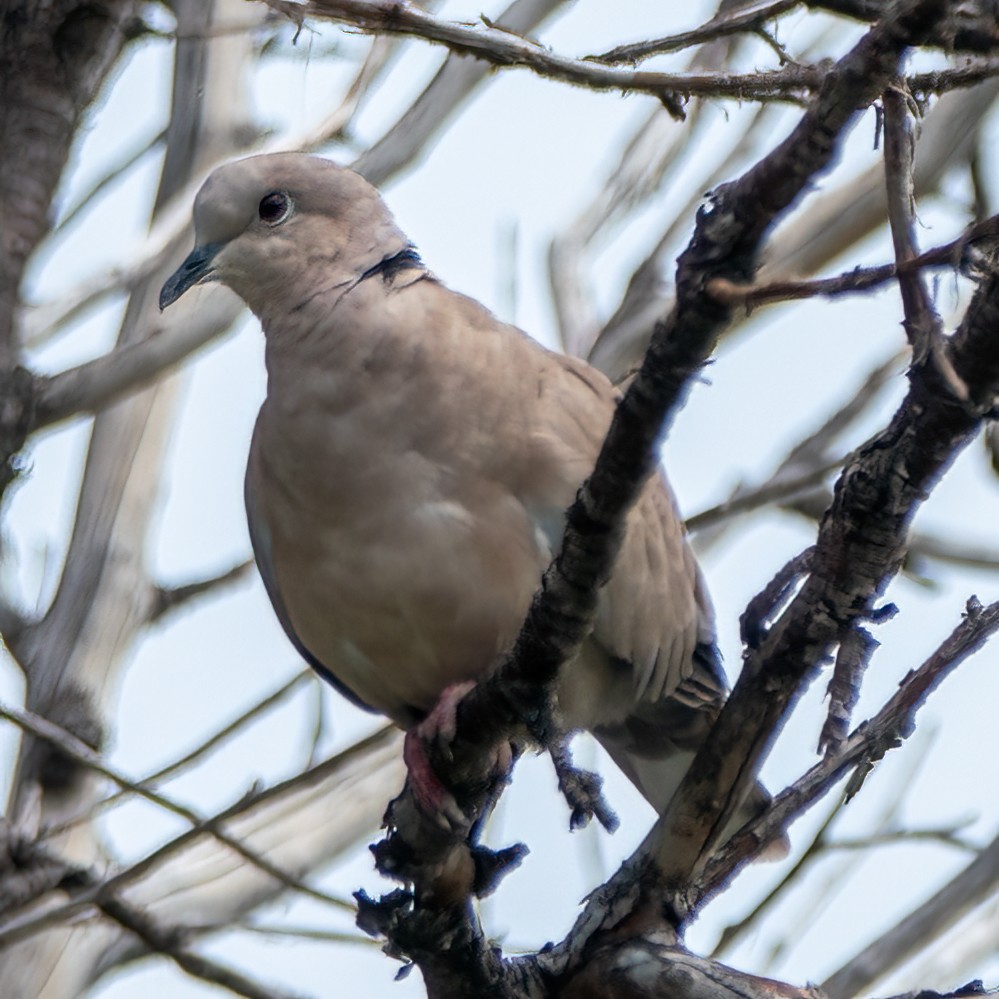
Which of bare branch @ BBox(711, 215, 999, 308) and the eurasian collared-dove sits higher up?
the eurasian collared-dove

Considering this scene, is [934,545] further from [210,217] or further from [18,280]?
[18,280]

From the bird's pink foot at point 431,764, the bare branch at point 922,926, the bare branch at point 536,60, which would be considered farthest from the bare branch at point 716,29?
the bare branch at point 922,926

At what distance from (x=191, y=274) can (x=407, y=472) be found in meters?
0.85

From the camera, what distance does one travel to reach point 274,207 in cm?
369

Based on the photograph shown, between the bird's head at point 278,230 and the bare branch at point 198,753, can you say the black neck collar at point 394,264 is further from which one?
the bare branch at point 198,753

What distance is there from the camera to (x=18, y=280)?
407 centimetres

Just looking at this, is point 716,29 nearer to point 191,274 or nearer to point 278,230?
point 278,230

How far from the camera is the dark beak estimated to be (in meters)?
3.60

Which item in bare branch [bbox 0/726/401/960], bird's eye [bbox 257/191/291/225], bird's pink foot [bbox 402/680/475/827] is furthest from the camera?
bare branch [bbox 0/726/401/960]

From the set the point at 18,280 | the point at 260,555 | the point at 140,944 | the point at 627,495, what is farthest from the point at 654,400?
the point at 140,944

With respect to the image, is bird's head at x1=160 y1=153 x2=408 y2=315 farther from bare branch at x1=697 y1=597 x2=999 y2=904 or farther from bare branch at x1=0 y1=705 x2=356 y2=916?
bare branch at x1=697 y1=597 x2=999 y2=904

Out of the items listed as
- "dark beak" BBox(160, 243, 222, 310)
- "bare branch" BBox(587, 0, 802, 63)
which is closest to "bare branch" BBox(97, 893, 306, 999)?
"dark beak" BBox(160, 243, 222, 310)

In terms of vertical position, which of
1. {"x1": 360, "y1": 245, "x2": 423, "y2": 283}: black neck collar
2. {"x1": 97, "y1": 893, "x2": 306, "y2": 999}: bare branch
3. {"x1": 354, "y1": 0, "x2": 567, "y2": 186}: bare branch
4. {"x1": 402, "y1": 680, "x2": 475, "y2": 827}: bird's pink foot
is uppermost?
{"x1": 354, "y1": 0, "x2": 567, "y2": 186}: bare branch

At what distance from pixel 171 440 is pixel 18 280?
0.95 meters
